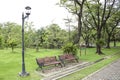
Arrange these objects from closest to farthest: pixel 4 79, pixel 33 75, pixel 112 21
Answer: pixel 4 79 < pixel 33 75 < pixel 112 21

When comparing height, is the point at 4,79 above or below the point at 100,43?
below

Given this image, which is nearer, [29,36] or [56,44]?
[29,36]

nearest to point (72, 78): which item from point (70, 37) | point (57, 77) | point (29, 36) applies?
point (57, 77)

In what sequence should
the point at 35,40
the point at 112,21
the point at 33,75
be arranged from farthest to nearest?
the point at 112,21
the point at 35,40
the point at 33,75

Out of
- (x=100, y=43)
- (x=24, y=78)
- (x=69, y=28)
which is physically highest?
(x=69, y=28)

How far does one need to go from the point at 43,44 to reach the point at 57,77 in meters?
27.0

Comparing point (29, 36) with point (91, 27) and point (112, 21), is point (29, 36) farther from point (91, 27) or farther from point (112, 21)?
point (112, 21)

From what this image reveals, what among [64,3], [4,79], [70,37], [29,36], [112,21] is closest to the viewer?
[4,79]

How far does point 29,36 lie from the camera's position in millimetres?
26578

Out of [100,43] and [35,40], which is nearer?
[100,43]

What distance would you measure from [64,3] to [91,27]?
16409 mm

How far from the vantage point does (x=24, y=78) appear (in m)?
8.88

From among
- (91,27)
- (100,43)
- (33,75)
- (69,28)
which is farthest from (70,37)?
(33,75)

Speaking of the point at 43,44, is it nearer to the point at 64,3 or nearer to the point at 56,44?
the point at 56,44
